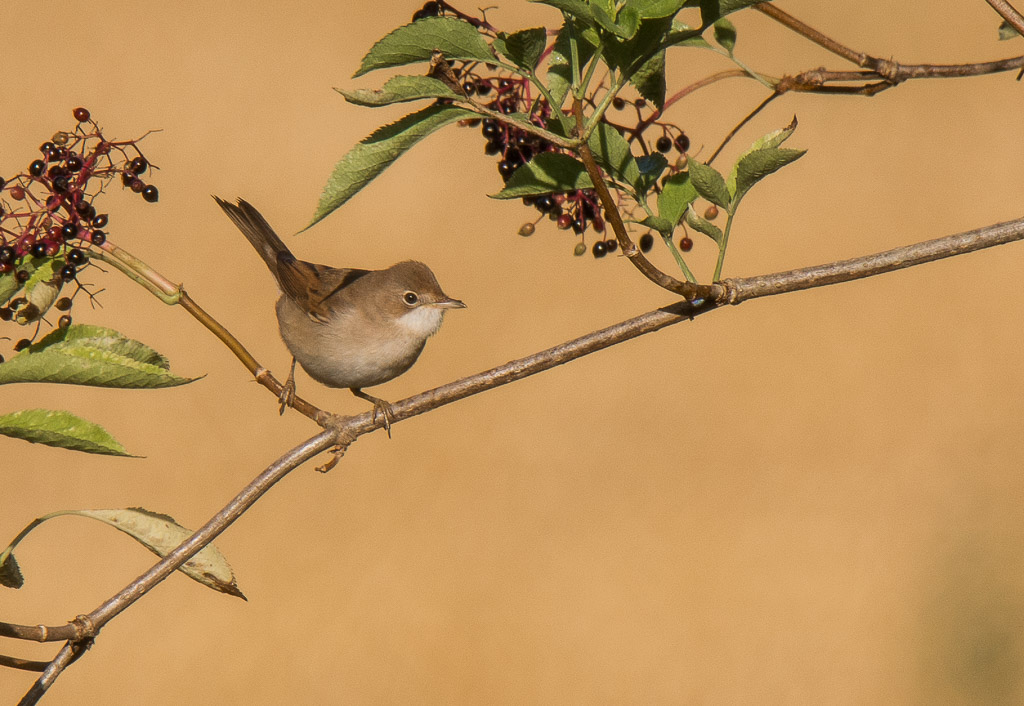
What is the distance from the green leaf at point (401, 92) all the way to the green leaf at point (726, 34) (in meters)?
0.99

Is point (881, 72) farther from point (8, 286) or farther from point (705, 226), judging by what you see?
point (8, 286)

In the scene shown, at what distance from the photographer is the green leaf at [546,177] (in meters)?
1.86

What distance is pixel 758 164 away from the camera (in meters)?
1.77

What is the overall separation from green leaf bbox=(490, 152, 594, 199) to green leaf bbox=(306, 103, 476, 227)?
11.1 inches

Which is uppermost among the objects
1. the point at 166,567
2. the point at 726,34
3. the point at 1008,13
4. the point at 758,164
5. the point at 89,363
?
the point at 726,34

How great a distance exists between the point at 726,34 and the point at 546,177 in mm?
699

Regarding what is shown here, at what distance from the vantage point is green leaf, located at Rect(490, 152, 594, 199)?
1856 mm

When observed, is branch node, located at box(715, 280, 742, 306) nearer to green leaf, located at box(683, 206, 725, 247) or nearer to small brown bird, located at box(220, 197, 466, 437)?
green leaf, located at box(683, 206, 725, 247)

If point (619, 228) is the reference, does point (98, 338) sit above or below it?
above

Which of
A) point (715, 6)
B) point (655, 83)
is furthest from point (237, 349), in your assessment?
point (715, 6)

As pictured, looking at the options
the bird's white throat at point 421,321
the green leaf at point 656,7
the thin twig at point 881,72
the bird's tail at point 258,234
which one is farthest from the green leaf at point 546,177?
the bird's tail at point 258,234

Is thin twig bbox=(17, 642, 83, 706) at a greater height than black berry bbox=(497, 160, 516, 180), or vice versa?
black berry bbox=(497, 160, 516, 180)

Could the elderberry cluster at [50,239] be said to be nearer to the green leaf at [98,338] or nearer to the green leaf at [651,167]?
the green leaf at [98,338]

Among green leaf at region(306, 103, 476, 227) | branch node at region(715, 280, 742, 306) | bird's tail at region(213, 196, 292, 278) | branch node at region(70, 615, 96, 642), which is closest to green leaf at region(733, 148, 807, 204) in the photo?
branch node at region(715, 280, 742, 306)
